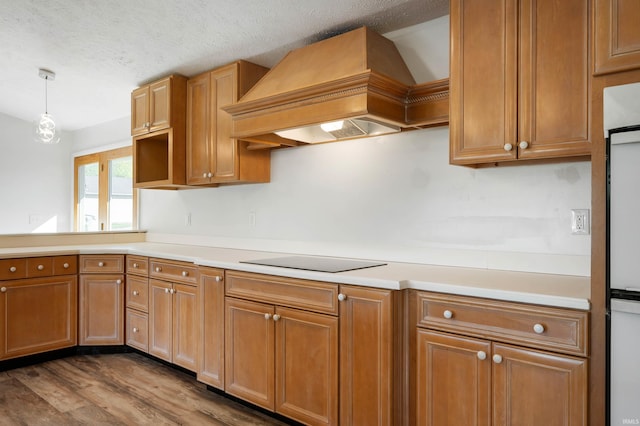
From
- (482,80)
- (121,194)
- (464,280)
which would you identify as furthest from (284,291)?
(121,194)

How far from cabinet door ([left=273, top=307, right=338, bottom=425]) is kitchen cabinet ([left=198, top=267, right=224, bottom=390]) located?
48 centimetres

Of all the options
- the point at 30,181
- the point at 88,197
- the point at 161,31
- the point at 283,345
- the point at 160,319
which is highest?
the point at 161,31

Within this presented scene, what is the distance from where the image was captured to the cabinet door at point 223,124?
10.5 ft

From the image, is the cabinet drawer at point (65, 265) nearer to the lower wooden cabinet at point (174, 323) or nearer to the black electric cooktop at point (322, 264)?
the lower wooden cabinet at point (174, 323)

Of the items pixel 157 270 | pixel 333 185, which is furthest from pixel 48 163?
pixel 333 185

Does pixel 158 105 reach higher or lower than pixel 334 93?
higher

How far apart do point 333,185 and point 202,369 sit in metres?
1.47

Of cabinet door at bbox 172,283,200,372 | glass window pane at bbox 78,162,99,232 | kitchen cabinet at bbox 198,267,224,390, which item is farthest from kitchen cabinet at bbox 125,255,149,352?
glass window pane at bbox 78,162,99,232

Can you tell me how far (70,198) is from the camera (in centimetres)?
587

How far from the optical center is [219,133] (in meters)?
3.31

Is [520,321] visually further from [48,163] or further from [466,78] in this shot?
[48,163]

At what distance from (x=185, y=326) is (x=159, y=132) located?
63.7 inches

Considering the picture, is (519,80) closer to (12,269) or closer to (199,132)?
(199,132)

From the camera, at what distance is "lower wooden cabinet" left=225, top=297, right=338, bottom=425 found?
2.15 meters
